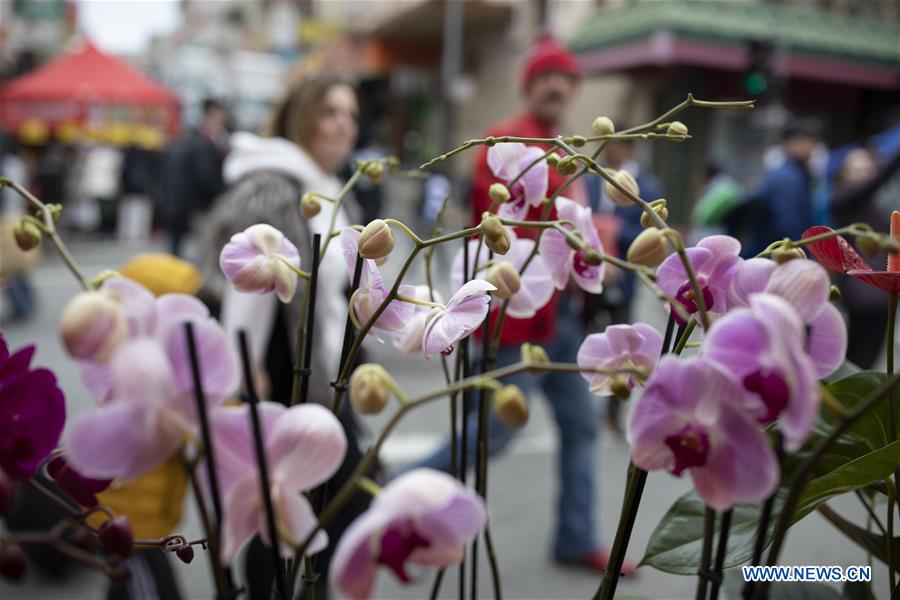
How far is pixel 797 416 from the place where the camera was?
0.33 metres

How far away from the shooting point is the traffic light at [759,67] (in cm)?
758

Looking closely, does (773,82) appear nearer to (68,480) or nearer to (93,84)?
(93,84)

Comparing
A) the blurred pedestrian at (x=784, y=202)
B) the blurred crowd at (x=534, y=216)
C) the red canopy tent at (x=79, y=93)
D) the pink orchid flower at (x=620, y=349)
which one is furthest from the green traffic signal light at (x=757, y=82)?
the pink orchid flower at (x=620, y=349)

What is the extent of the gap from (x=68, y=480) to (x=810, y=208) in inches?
143

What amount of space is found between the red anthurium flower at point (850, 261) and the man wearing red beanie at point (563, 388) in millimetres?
1670

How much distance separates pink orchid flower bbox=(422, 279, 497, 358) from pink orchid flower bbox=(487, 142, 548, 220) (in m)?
0.14

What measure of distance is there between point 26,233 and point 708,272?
374 millimetres

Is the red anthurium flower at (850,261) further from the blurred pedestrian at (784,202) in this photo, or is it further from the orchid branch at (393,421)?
the blurred pedestrian at (784,202)

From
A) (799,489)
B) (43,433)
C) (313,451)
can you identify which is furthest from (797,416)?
(43,433)

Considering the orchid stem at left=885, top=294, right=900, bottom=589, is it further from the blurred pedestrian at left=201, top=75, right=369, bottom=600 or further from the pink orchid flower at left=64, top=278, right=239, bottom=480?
the blurred pedestrian at left=201, top=75, right=369, bottom=600

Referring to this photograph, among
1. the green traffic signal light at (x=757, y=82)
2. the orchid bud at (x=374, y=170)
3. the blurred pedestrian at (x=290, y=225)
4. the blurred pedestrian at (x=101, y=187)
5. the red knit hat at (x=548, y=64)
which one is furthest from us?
the blurred pedestrian at (x=101, y=187)

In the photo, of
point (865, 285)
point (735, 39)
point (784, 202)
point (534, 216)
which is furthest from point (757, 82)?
point (534, 216)

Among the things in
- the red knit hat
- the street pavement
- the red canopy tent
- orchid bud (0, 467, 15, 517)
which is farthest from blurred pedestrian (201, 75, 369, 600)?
the red canopy tent

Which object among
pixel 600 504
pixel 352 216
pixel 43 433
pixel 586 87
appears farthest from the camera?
pixel 586 87
